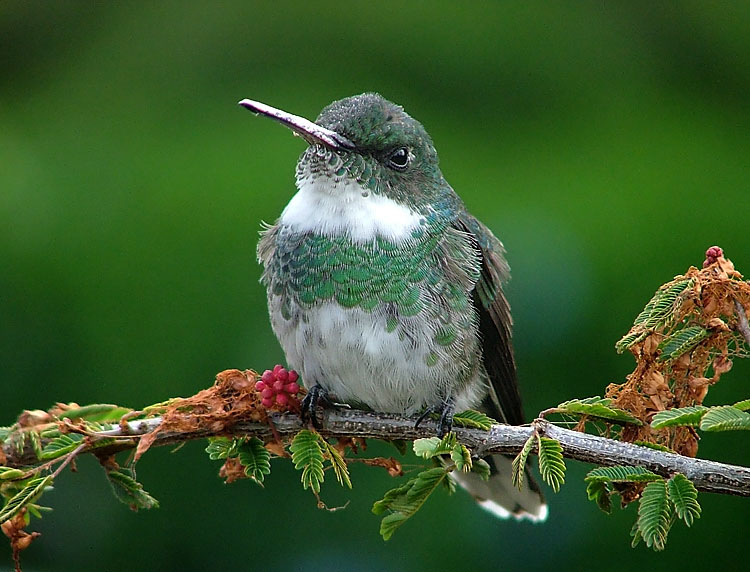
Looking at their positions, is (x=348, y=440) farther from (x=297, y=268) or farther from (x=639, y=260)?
(x=639, y=260)

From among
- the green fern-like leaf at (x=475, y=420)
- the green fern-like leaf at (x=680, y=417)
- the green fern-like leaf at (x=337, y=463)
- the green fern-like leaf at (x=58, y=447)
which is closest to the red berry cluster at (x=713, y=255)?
the green fern-like leaf at (x=680, y=417)

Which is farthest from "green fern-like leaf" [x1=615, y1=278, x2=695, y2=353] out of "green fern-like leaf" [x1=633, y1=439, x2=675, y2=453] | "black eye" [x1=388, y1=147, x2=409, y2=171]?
"black eye" [x1=388, y1=147, x2=409, y2=171]

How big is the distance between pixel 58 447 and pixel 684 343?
1.55m

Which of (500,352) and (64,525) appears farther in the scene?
(64,525)

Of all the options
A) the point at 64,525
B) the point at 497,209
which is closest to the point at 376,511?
A: the point at 64,525

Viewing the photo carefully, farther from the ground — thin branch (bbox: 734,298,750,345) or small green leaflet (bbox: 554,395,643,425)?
thin branch (bbox: 734,298,750,345)

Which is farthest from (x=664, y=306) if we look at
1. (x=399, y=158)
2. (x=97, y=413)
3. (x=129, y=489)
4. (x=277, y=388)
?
(x=97, y=413)

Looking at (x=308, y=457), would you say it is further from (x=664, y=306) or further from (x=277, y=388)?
(x=664, y=306)

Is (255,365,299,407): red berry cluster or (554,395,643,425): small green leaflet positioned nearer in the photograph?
(554,395,643,425): small green leaflet

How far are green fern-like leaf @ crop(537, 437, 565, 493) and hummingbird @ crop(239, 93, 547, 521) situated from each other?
2.07ft

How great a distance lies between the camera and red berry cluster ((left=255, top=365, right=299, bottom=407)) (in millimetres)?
2836

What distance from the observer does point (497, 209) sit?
5.01 meters

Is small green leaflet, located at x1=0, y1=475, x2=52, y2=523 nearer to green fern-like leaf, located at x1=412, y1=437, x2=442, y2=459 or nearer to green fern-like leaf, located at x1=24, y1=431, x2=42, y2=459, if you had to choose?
green fern-like leaf, located at x1=24, y1=431, x2=42, y2=459

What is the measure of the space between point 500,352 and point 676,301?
43.6 inches
